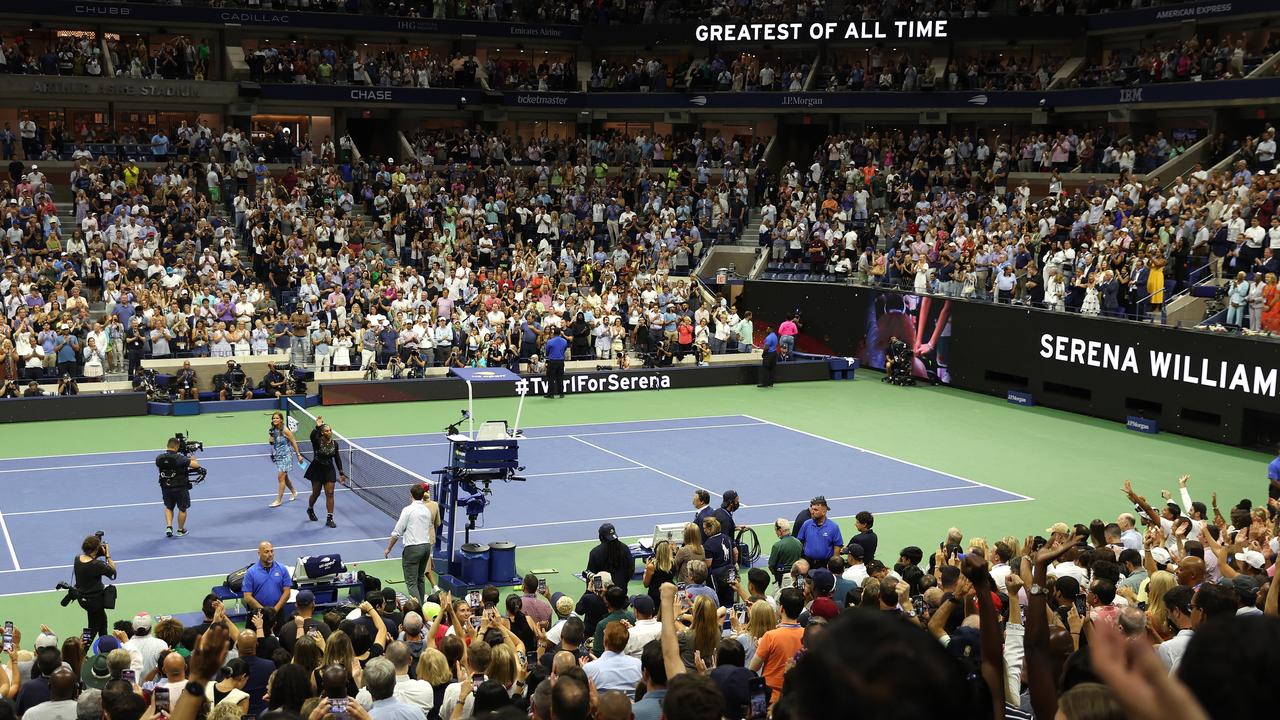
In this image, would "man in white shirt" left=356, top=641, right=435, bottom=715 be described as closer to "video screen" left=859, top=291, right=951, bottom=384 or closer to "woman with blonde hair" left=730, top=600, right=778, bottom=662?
"woman with blonde hair" left=730, top=600, right=778, bottom=662

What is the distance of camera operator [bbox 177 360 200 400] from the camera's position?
32750 millimetres

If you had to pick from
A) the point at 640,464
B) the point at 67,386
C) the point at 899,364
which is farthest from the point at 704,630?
the point at 899,364

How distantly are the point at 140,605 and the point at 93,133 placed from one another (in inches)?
1302

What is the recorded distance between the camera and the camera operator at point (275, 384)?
33750 millimetres

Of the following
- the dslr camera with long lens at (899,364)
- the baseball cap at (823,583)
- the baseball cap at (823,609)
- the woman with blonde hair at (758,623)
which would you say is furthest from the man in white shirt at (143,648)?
the dslr camera with long lens at (899,364)

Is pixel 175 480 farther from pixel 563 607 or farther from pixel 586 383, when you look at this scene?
pixel 586 383

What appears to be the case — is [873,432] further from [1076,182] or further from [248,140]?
[248,140]

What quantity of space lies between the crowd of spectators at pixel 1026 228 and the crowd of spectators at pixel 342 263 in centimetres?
455

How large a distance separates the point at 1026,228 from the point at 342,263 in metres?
20.2

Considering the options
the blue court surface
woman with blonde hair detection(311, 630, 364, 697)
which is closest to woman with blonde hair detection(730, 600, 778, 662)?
woman with blonde hair detection(311, 630, 364, 697)

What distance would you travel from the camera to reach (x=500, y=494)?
25844 millimetres

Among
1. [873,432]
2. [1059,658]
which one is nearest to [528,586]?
[1059,658]

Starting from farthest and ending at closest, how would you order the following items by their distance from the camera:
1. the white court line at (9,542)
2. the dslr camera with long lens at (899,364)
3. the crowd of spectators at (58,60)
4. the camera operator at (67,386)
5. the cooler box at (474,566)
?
the crowd of spectators at (58,60), the dslr camera with long lens at (899,364), the camera operator at (67,386), the white court line at (9,542), the cooler box at (474,566)

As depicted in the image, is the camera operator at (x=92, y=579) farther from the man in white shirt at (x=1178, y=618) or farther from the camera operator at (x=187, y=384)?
the camera operator at (x=187, y=384)
